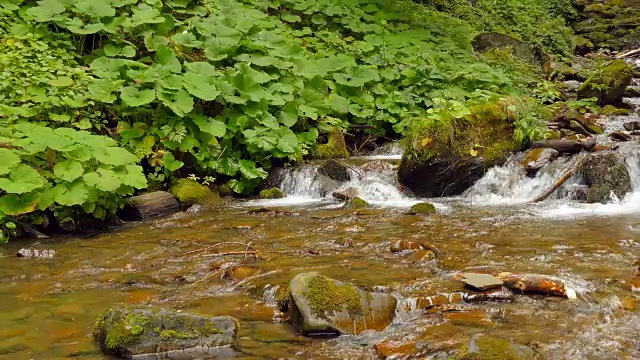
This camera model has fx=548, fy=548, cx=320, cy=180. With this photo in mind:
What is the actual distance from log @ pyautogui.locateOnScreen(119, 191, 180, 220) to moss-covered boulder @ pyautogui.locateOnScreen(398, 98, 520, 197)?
3.60 meters

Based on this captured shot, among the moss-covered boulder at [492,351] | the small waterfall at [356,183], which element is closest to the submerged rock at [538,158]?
the small waterfall at [356,183]

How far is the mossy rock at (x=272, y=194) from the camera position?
878 cm

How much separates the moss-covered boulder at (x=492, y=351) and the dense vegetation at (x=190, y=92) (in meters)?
4.65

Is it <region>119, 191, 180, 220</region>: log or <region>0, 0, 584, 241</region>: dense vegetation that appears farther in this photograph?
<region>119, 191, 180, 220</region>: log

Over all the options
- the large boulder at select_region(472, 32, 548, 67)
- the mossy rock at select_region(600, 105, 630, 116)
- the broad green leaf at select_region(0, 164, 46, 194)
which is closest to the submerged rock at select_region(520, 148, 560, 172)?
the mossy rock at select_region(600, 105, 630, 116)

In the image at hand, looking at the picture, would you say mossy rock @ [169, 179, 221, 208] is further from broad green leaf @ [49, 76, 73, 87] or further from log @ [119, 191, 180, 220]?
broad green leaf @ [49, 76, 73, 87]

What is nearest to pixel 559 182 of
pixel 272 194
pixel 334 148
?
pixel 334 148

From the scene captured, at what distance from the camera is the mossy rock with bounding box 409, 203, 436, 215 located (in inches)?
284

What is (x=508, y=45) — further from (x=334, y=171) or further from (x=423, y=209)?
(x=423, y=209)

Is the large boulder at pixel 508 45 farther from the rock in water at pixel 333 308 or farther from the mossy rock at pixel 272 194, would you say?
the rock in water at pixel 333 308

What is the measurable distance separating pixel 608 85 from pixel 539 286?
1019 cm

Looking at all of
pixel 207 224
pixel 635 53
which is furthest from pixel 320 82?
pixel 635 53

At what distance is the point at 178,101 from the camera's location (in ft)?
26.2

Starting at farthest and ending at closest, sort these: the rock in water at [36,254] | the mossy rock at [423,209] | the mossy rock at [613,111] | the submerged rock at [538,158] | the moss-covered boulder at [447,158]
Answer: the mossy rock at [613,111], the moss-covered boulder at [447,158], the submerged rock at [538,158], the mossy rock at [423,209], the rock in water at [36,254]
